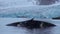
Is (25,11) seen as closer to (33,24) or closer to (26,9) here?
(26,9)

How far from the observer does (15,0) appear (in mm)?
2074

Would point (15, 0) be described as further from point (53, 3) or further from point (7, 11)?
point (53, 3)

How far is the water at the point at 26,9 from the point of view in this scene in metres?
2.07

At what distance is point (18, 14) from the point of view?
6.81 feet

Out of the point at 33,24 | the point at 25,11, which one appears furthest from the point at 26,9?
the point at 33,24

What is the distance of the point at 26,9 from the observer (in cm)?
208

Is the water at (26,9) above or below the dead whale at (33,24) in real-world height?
above

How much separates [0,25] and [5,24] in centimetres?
4

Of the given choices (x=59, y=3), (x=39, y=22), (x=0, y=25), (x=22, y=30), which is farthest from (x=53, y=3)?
(x=0, y=25)

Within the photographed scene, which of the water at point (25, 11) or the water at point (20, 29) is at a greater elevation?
the water at point (25, 11)

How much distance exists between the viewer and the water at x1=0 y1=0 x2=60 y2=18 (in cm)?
207

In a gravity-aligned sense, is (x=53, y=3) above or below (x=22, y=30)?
above

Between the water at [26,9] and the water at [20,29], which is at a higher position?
the water at [26,9]

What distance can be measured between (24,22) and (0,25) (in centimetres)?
20
